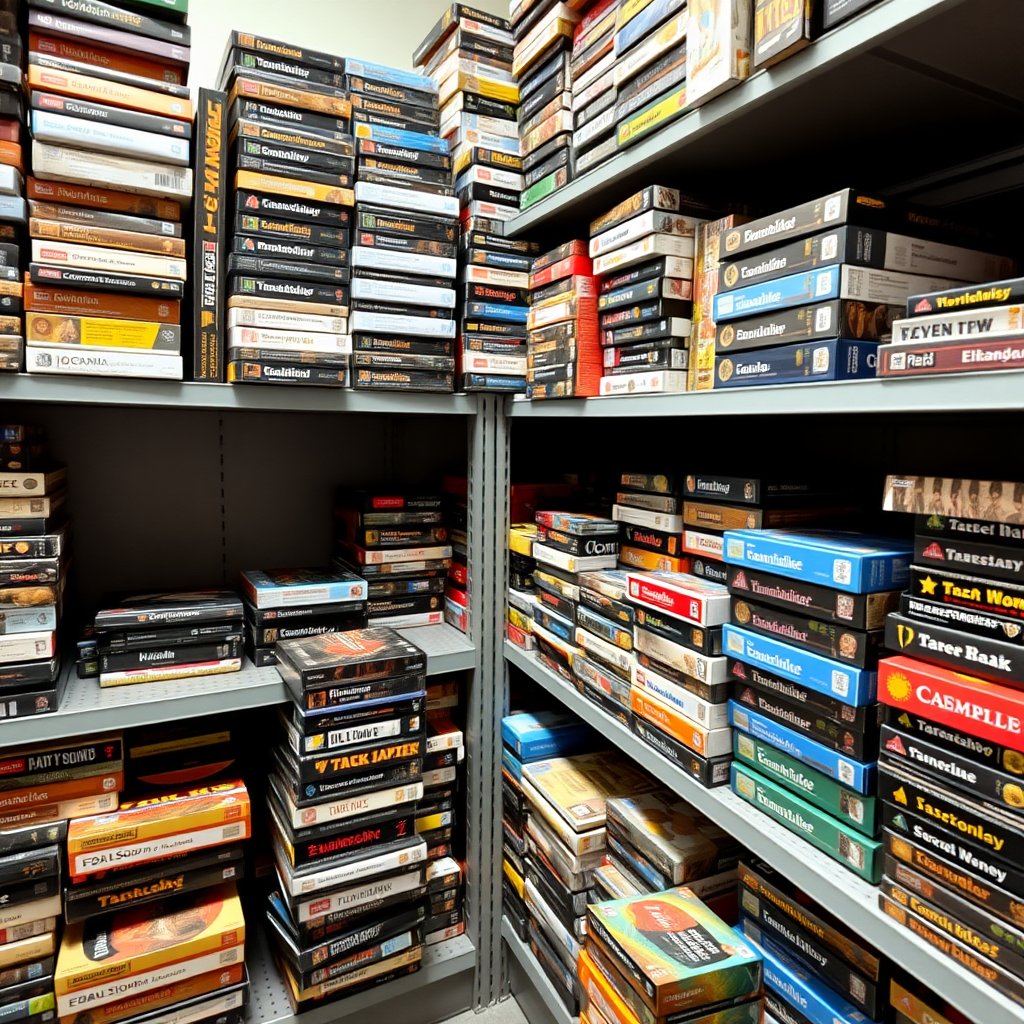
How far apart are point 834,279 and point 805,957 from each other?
3.15ft

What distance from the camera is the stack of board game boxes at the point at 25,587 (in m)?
1.30

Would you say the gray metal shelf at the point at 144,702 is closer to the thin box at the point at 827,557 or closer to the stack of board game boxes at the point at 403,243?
the stack of board game boxes at the point at 403,243

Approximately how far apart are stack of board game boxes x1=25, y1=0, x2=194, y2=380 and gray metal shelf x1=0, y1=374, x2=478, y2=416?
0.09 feet

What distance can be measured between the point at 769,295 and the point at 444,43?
1.22 m

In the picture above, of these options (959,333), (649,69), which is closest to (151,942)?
(959,333)

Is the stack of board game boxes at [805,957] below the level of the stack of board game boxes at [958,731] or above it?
below

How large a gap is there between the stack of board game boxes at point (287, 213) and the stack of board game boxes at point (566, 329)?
0.43m

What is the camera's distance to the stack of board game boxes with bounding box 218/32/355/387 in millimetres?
1432

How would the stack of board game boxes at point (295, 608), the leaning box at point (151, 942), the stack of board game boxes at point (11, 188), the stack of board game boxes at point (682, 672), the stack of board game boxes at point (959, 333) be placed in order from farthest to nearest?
the stack of board game boxes at point (295, 608), the leaning box at point (151, 942), the stack of board game boxes at point (11, 188), the stack of board game boxes at point (682, 672), the stack of board game boxes at point (959, 333)

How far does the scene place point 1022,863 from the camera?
708 mm

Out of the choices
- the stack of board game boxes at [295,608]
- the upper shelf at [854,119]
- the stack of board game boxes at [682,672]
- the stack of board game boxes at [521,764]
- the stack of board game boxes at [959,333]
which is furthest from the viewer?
the stack of board game boxes at [521,764]

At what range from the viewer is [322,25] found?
2.03m

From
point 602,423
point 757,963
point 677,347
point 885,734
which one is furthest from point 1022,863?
point 602,423

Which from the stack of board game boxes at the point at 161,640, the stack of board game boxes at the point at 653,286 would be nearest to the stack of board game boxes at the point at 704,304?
the stack of board game boxes at the point at 653,286
